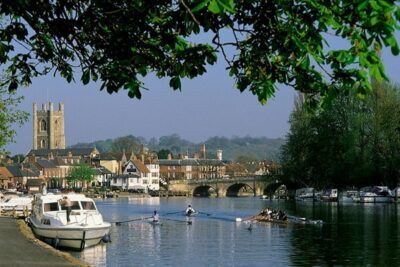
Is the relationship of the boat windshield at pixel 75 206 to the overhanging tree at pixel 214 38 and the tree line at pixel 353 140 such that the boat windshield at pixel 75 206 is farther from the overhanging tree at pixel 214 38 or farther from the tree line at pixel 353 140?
the tree line at pixel 353 140

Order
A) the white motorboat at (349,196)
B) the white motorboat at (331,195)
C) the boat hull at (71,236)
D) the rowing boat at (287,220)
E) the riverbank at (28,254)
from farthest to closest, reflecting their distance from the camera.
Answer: the white motorboat at (331,195) < the white motorboat at (349,196) < the rowing boat at (287,220) < the boat hull at (71,236) < the riverbank at (28,254)

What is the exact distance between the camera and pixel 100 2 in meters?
13.3

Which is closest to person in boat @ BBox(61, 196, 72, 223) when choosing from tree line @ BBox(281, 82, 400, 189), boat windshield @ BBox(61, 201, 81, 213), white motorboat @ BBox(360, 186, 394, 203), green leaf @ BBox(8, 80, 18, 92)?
boat windshield @ BBox(61, 201, 81, 213)

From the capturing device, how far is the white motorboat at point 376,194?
384 ft

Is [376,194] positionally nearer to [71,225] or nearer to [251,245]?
[251,245]

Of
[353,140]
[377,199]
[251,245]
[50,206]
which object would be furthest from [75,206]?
[377,199]

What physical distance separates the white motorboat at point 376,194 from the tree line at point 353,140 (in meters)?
1.90

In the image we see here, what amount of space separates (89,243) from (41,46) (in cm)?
3258

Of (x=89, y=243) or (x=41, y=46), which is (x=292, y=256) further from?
(x=41, y=46)

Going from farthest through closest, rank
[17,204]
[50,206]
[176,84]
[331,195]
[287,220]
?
[331,195] < [17,204] < [287,220] < [50,206] < [176,84]

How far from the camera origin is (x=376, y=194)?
119 metres

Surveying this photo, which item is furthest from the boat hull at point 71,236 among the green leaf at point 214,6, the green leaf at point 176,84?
the green leaf at point 214,6

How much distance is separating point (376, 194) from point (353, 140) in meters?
16.4

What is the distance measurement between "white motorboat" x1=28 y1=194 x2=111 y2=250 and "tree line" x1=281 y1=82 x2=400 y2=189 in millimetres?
61713
